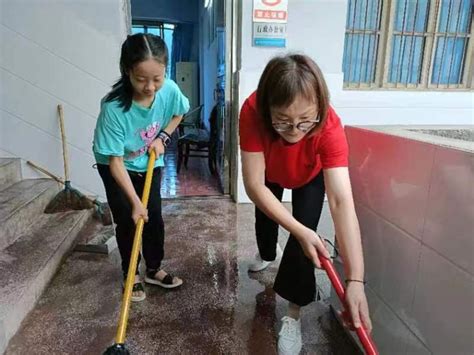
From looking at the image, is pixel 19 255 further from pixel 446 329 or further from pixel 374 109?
pixel 374 109

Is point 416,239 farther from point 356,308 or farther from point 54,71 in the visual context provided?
point 54,71

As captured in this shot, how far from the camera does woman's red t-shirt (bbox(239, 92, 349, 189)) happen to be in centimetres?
100

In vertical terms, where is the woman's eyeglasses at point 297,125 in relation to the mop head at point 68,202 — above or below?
above

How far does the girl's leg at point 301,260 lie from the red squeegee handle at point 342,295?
0.26 metres

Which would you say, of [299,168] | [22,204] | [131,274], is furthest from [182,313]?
[22,204]

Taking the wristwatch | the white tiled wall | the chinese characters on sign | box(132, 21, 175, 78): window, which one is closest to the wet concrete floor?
the white tiled wall

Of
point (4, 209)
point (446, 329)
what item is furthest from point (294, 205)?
point (4, 209)

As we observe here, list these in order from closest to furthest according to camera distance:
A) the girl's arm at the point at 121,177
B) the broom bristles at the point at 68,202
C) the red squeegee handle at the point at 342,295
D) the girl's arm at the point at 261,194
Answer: the red squeegee handle at the point at 342,295, the girl's arm at the point at 261,194, the girl's arm at the point at 121,177, the broom bristles at the point at 68,202

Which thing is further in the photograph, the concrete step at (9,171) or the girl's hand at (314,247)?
the concrete step at (9,171)

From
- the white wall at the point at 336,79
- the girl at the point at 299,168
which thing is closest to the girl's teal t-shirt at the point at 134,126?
the girl at the point at 299,168

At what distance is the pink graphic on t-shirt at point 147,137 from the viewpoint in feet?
4.74

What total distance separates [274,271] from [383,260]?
2.74 feet

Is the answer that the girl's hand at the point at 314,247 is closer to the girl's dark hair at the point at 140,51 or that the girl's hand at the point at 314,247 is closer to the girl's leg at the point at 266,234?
the girl's leg at the point at 266,234

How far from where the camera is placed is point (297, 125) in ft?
2.92
